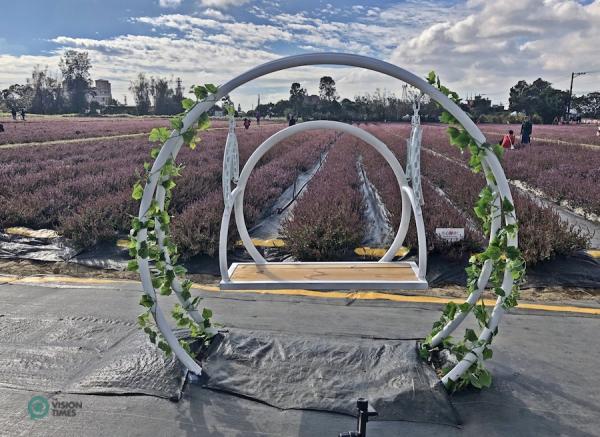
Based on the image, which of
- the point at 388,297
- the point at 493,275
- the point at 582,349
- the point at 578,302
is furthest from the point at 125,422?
the point at 578,302

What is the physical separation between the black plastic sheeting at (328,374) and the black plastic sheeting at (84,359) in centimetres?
27

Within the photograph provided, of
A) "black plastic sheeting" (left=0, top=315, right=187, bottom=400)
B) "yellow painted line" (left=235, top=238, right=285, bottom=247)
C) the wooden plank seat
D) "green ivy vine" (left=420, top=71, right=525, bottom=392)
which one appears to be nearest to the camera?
"green ivy vine" (left=420, top=71, right=525, bottom=392)

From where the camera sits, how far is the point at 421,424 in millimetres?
2201

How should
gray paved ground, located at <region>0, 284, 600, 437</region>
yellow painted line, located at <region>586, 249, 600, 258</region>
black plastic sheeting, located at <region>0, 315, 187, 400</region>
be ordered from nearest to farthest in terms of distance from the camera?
gray paved ground, located at <region>0, 284, 600, 437</region>, black plastic sheeting, located at <region>0, 315, 187, 400</region>, yellow painted line, located at <region>586, 249, 600, 258</region>

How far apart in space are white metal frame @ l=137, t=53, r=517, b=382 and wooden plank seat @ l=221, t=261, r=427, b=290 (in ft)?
1.56

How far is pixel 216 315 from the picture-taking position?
3.49 meters

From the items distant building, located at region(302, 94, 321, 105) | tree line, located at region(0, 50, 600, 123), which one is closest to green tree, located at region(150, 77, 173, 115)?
tree line, located at region(0, 50, 600, 123)

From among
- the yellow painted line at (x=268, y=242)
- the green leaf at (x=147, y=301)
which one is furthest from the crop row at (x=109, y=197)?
the green leaf at (x=147, y=301)

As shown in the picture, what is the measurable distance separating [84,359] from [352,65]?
Result: 2269mm

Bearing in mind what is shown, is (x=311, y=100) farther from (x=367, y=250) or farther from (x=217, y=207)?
(x=367, y=250)

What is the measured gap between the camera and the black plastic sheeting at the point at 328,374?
2332 millimetres

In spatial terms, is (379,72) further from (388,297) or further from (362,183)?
(362,183)

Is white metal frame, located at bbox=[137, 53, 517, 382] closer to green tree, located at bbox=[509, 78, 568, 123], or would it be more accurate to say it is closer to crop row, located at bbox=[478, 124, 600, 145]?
crop row, located at bbox=[478, 124, 600, 145]

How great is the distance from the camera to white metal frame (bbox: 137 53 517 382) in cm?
225
